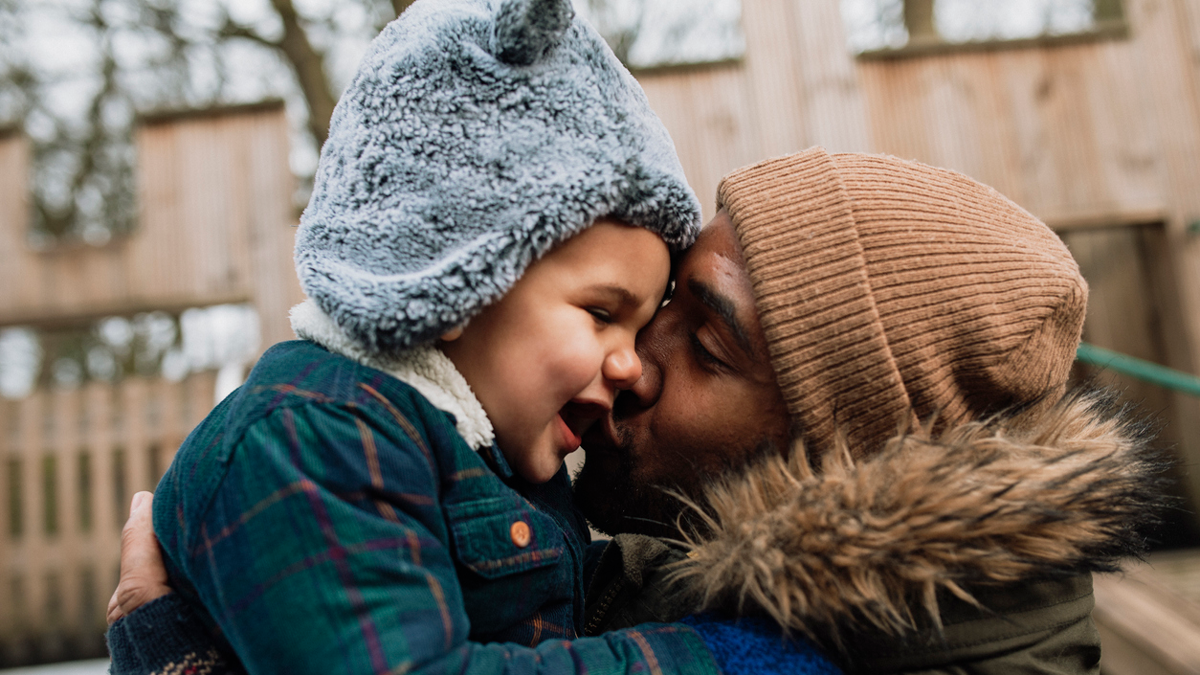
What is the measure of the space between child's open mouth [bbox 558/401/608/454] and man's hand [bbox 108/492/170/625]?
0.63 metres

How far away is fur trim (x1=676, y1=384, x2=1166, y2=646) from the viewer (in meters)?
1.11

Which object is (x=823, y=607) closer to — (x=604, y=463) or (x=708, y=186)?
(x=604, y=463)

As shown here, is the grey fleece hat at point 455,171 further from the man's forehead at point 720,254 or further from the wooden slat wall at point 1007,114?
the wooden slat wall at point 1007,114

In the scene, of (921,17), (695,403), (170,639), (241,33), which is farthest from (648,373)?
(241,33)

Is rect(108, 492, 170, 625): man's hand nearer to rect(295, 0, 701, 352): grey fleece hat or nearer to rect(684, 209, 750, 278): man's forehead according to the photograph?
rect(295, 0, 701, 352): grey fleece hat

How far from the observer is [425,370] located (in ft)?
3.78

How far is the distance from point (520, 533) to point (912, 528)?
1.83 ft

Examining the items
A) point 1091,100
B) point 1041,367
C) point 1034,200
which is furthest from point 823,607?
point 1091,100

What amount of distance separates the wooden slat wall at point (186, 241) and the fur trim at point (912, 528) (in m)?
3.66

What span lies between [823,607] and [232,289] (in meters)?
4.00

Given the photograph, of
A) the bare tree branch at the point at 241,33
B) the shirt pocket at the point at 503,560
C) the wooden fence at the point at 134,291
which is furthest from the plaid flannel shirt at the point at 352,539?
the bare tree branch at the point at 241,33

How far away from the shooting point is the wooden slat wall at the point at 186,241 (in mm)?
4336

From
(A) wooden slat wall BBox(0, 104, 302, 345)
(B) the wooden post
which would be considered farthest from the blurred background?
(B) the wooden post

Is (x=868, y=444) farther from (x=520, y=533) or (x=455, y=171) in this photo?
(x=455, y=171)
